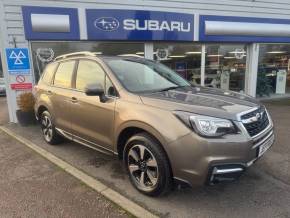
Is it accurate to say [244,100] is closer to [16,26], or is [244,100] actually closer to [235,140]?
[235,140]

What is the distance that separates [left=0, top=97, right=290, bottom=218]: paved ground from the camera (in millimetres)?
3062

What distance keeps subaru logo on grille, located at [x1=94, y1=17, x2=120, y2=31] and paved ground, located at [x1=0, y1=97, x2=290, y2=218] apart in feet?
14.9

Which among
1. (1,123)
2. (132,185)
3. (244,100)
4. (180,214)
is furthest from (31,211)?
(1,123)

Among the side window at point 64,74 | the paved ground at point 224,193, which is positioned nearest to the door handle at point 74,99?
the side window at point 64,74

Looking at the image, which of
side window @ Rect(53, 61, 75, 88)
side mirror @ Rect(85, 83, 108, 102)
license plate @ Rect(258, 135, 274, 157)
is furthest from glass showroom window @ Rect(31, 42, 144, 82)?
license plate @ Rect(258, 135, 274, 157)

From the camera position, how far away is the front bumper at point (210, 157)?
276 cm

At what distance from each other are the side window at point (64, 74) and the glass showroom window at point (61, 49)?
2593 millimetres

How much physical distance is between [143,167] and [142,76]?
4.56 ft

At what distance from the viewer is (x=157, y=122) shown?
3.05 metres

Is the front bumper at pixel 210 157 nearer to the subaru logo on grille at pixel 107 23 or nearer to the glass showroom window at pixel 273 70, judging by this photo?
the subaru logo on grille at pixel 107 23

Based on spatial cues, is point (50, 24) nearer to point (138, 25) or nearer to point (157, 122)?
point (138, 25)

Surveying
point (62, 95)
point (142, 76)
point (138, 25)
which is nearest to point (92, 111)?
point (142, 76)

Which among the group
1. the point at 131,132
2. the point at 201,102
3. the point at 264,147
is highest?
the point at 201,102

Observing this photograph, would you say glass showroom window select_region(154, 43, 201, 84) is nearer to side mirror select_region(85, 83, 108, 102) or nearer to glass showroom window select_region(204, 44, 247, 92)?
glass showroom window select_region(204, 44, 247, 92)
